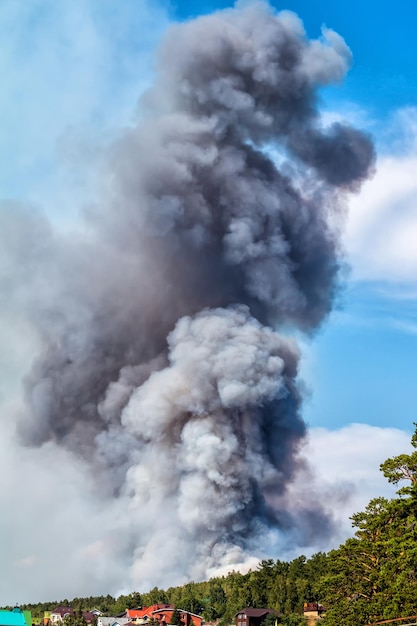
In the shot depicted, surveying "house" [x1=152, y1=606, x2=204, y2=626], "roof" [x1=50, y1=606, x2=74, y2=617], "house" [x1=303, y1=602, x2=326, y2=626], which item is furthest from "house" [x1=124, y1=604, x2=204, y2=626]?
"roof" [x1=50, y1=606, x2=74, y2=617]

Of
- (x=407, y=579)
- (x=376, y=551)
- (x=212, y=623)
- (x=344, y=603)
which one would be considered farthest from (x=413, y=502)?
(x=212, y=623)

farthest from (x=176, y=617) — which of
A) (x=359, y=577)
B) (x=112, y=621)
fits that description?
(x=359, y=577)

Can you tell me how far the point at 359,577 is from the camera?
38.8 meters

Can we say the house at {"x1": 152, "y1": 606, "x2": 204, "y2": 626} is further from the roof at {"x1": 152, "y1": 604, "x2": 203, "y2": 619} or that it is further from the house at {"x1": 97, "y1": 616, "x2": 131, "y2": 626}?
the house at {"x1": 97, "y1": 616, "x2": 131, "y2": 626}

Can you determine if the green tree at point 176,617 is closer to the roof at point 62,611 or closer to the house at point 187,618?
the house at point 187,618

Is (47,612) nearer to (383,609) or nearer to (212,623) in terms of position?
(212,623)

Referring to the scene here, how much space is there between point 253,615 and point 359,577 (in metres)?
35.4

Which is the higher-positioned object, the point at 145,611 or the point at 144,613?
the point at 145,611

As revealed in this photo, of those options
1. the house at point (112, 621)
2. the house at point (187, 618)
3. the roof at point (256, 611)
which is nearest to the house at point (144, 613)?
the house at point (112, 621)

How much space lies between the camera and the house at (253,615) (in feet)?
233

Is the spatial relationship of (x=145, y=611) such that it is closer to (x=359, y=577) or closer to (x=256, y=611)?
(x=256, y=611)

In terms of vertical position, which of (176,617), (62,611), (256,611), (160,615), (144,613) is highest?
(62,611)

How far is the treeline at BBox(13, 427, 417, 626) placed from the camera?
28141 mm

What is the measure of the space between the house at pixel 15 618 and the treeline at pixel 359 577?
1024cm
